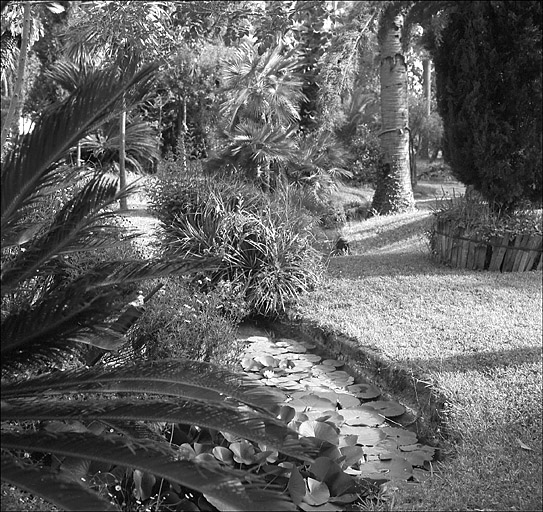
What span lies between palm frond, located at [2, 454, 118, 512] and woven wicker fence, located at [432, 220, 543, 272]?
262 inches

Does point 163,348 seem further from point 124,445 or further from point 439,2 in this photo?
point 439,2

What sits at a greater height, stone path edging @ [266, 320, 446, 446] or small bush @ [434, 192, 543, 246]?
small bush @ [434, 192, 543, 246]

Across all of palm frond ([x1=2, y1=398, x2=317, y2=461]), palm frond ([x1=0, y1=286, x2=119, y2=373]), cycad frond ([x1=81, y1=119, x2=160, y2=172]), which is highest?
cycad frond ([x1=81, y1=119, x2=160, y2=172])

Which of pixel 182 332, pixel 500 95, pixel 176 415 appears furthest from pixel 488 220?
pixel 176 415

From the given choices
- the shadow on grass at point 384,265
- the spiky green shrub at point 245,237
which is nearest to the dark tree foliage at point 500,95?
the shadow on grass at point 384,265

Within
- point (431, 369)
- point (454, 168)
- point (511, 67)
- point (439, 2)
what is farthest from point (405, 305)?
point (439, 2)

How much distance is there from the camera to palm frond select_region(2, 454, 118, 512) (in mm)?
1866

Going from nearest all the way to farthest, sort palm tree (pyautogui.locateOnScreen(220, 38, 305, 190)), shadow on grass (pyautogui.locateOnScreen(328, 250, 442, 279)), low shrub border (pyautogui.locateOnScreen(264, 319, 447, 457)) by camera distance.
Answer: low shrub border (pyautogui.locateOnScreen(264, 319, 447, 457)), shadow on grass (pyautogui.locateOnScreen(328, 250, 442, 279)), palm tree (pyautogui.locateOnScreen(220, 38, 305, 190))

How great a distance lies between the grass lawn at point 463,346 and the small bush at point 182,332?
1270mm

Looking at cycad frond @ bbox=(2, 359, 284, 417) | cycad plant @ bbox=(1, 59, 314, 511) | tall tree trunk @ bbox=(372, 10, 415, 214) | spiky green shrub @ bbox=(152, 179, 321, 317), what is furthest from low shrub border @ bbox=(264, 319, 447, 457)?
tall tree trunk @ bbox=(372, 10, 415, 214)

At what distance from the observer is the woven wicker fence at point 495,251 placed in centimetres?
768

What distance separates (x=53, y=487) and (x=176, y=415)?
1.76ft

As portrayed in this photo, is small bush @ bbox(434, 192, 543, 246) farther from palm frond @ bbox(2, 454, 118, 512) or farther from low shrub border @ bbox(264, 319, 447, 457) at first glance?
palm frond @ bbox(2, 454, 118, 512)

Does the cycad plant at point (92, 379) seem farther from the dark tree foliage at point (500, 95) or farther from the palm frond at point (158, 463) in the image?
the dark tree foliage at point (500, 95)
